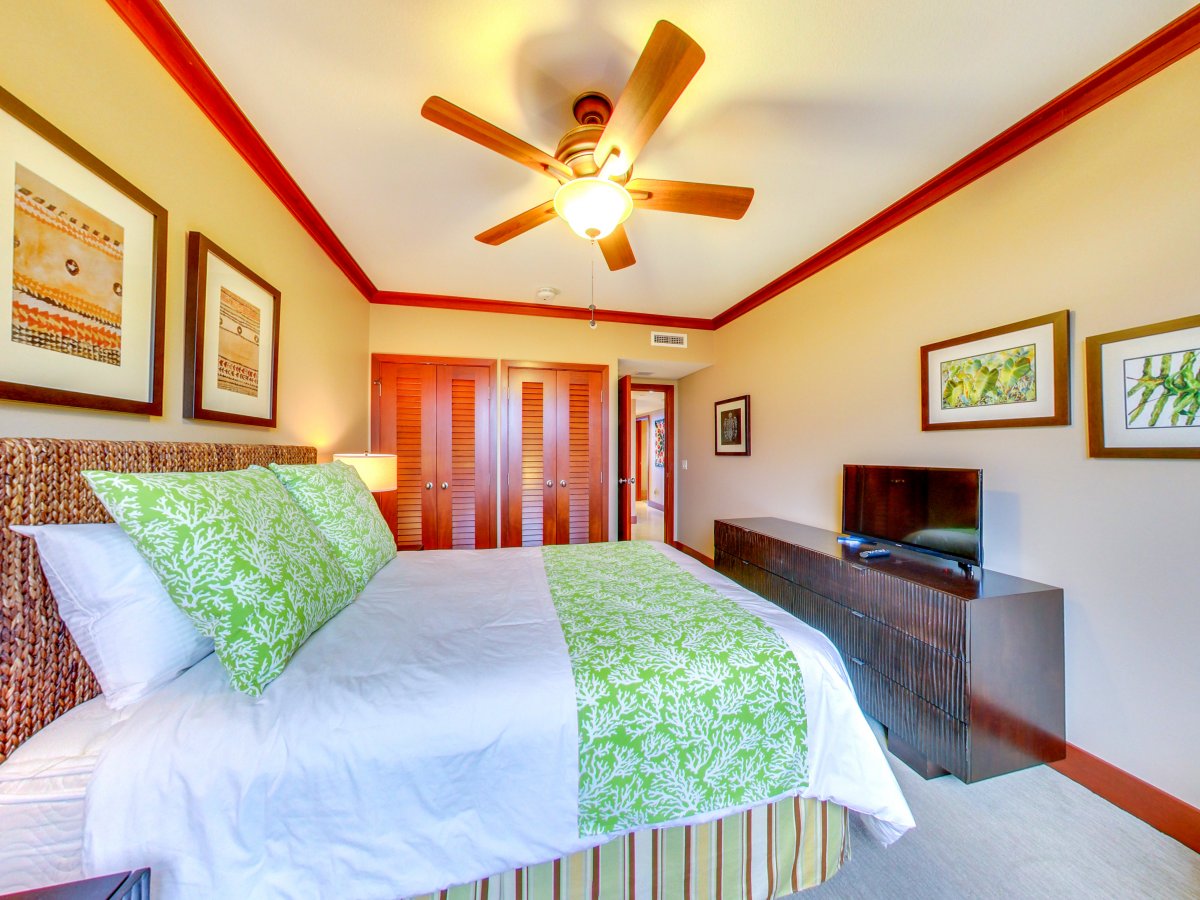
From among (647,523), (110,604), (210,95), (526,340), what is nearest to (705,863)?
(110,604)

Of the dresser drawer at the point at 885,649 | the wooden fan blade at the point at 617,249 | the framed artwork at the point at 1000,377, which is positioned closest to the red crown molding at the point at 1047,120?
the framed artwork at the point at 1000,377

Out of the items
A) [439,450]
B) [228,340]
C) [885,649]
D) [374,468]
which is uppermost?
[228,340]

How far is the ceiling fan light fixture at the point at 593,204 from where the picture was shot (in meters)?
1.47

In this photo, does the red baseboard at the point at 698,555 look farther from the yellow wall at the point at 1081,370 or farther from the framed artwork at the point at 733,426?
the yellow wall at the point at 1081,370

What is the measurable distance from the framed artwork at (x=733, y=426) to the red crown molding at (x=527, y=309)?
845mm

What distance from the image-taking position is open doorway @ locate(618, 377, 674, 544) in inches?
159

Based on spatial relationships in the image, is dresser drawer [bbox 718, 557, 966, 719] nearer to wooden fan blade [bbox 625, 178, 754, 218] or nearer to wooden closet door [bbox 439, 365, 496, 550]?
wooden fan blade [bbox 625, 178, 754, 218]

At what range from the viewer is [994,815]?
1476mm

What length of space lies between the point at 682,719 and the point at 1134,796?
1775 millimetres

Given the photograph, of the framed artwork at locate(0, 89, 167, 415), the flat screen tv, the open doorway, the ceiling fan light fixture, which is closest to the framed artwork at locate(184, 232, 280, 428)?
the framed artwork at locate(0, 89, 167, 415)

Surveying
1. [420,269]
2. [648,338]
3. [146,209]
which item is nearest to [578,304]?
[648,338]

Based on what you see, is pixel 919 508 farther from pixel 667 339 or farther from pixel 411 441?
pixel 411 441

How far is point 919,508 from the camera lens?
6.52 ft

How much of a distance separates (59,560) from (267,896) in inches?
31.5
